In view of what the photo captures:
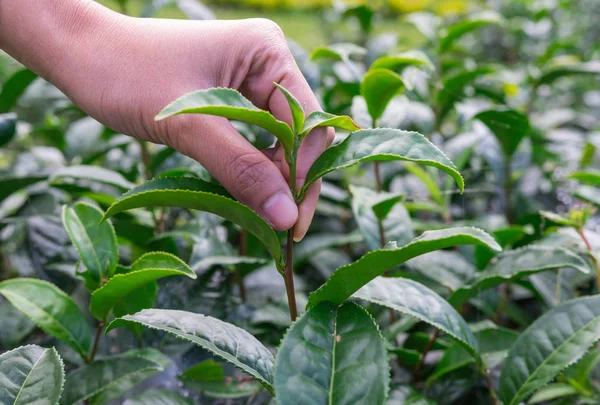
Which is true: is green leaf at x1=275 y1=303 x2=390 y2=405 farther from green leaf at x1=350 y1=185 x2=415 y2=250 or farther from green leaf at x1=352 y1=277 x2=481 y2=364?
green leaf at x1=350 y1=185 x2=415 y2=250

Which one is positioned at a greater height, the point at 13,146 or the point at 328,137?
the point at 328,137

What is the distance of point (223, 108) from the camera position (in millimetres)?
790

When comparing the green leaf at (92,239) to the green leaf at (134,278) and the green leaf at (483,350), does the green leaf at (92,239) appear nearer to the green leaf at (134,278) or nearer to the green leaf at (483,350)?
the green leaf at (134,278)

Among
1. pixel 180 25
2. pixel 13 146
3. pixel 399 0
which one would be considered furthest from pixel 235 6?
pixel 180 25

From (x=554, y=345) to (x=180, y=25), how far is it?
2.91 ft

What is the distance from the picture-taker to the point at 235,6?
802 centimetres

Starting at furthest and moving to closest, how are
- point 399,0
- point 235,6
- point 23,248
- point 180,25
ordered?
point 235,6 → point 399,0 → point 23,248 → point 180,25

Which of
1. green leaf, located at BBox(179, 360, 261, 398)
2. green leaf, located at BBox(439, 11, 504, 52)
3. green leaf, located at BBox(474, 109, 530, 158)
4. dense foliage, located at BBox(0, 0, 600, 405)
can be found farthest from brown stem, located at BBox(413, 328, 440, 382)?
green leaf, located at BBox(439, 11, 504, 52)

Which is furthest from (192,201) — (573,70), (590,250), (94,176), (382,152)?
(573,70)

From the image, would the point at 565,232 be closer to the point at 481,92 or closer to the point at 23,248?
the point at 481,92

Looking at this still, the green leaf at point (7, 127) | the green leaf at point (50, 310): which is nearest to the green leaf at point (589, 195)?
the green leaf at point (50, 310)

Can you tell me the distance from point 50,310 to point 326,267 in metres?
0.80

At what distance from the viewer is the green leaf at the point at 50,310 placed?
107cm

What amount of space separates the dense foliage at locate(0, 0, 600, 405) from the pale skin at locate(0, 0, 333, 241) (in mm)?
65
